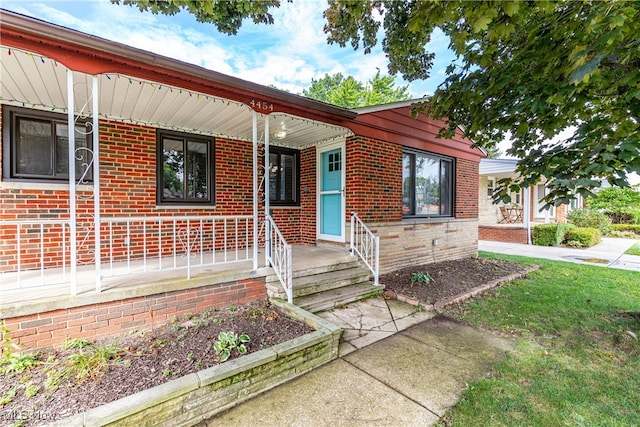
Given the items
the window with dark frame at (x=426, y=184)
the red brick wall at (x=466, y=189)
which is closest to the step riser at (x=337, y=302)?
the window with dark frame at (x=426, y=184)

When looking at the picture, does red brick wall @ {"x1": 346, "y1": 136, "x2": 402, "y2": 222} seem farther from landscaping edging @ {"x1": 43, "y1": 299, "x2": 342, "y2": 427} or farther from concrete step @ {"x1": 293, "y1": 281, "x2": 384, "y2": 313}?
landscaping edging @ {"x1": 43, "y1": 299, "x2": 342, "y2": 427}

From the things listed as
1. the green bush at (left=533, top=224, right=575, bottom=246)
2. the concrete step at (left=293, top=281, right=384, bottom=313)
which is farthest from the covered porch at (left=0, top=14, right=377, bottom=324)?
the green bush at (left=533, top=224, right=575, bottom=246)

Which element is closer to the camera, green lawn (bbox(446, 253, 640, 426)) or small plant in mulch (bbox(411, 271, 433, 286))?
green lawn (bbox(446, 253, 640, 426))

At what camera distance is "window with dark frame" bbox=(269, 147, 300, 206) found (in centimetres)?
660

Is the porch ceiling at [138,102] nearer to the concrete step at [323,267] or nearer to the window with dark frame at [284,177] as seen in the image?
the window with dark frame at [284,177]

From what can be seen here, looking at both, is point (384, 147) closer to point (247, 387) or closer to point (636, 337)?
point (636, 337)

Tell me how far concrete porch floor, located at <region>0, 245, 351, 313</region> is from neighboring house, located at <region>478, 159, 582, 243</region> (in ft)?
34.4

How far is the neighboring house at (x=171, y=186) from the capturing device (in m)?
2.90

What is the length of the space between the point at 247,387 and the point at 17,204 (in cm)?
432

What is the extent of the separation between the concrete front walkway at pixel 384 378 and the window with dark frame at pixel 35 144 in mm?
3950

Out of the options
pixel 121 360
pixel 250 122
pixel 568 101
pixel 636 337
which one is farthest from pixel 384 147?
pixel 121 360

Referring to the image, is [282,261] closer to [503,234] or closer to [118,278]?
[118,278]

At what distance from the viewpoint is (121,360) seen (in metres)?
2.62

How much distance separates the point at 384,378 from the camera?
2.69 m
